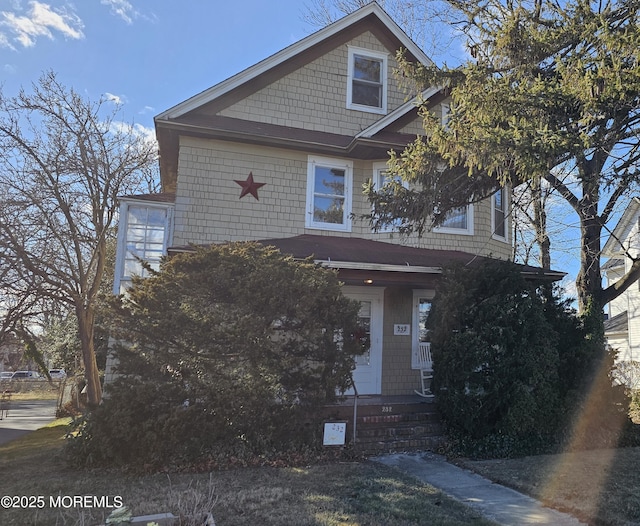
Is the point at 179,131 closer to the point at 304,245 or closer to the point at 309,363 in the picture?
the point at 304,245

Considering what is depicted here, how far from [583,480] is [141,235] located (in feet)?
29.8

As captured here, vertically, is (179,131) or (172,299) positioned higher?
(179,131)

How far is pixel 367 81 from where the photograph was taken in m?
12.7

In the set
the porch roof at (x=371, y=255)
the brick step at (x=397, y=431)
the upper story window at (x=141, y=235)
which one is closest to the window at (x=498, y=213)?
the porch roof at (x=371, y=255)

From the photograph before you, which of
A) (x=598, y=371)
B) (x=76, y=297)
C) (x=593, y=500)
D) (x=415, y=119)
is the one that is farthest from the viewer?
(x=76, y=297)

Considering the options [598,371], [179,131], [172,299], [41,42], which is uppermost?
[41,42]

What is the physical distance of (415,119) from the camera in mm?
12312

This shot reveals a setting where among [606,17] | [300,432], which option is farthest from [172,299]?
[606,17]

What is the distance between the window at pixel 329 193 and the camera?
37.6ft

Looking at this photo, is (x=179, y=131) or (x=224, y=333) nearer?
(x=224, y=333)

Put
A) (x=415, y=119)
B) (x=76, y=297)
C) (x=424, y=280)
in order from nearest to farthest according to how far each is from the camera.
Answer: (x=424, y=280)
(x=415, y=119)
(x=76, y=297)

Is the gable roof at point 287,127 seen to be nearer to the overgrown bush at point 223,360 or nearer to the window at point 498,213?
the window at point 498,213

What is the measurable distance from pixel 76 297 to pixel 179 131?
836cm

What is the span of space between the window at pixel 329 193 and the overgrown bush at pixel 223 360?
4.48 metres
